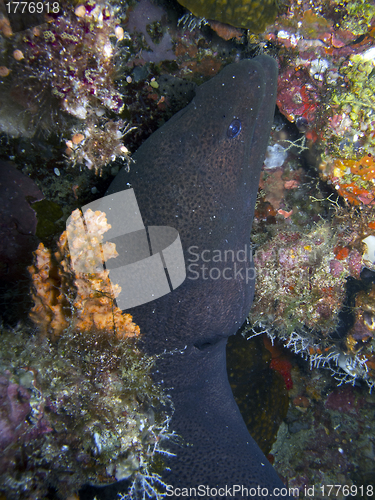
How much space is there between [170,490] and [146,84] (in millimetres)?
3760

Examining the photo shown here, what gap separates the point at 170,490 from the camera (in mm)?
2379

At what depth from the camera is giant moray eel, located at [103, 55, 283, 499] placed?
246cm

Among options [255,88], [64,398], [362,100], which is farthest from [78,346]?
[362,100]

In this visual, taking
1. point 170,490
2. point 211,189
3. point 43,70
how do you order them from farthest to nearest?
1. point 211,189
2. point 170,490
3. point 43,70

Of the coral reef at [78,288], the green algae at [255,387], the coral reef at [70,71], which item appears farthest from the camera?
the green algae at [255,387]

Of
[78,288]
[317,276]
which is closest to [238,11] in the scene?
[78,288]

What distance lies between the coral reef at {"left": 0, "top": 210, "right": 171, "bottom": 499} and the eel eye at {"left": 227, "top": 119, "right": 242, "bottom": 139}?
4.61ft

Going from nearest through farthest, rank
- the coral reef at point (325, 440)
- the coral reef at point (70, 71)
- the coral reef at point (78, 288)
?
1. the coral reef at point (70, 71)
2. the coral reef at point (78, 288)
3. the coral reef at point (325, 440)

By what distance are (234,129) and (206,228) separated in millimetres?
958

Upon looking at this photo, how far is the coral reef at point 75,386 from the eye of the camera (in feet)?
4.76

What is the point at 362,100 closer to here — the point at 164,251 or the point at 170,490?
the point at 164,251

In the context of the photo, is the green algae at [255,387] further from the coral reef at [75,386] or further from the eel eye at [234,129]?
the eel eye at [234,129]

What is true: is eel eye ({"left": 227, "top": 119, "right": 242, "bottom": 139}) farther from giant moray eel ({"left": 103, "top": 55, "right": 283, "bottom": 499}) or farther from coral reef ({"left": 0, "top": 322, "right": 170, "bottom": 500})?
coral reef ({"left": 0, "top": 322, "right": 170, "bottom": 500})

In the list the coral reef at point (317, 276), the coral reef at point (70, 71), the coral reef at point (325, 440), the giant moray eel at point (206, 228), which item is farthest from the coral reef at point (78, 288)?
the coral reef at point (325, 440)
